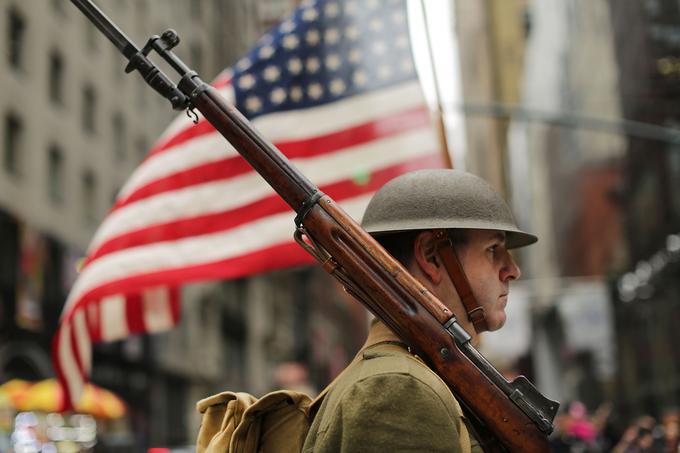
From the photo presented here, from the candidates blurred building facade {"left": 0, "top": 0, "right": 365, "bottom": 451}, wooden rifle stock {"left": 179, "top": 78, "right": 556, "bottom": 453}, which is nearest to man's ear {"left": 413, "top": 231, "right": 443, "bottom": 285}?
wooden rifle stock {"left": 179, "top": 78, "right": 556, "bottom": 453}

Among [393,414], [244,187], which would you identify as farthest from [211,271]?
[393,414]

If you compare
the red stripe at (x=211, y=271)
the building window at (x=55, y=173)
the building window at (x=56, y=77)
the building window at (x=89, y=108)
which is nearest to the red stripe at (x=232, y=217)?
the red stripe at (x=211, y=271)

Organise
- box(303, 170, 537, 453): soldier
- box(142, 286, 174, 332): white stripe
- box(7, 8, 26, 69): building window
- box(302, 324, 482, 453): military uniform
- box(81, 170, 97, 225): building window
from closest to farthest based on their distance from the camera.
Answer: box(302, 324, 482, 453): military uniform < box(303, 170, 537, 453): soldier < box(142, 286, 174, 332): white stripe < box(7, 8, 26, 69): building window < box(81, 170, 97, 225): building window

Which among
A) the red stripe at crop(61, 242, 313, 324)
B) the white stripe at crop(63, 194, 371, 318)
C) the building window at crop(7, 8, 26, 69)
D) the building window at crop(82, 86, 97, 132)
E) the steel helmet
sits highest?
the building window at crop(7, 8, 26, 69)

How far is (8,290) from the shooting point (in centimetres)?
2338

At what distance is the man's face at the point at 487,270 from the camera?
2727mm

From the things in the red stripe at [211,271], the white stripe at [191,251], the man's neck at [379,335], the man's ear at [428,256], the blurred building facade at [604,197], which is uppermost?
the man's ear at [428,256]

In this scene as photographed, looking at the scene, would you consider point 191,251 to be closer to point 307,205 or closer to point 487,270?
point 307,205

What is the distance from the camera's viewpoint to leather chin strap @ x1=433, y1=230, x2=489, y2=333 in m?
2.69

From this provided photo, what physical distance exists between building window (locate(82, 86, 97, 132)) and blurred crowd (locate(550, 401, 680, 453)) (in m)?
20.3

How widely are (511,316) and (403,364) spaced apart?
34.9 meters

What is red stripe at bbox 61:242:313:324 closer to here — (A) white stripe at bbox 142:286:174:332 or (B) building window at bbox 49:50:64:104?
(A) white stripe at bbox 142:286:174:332

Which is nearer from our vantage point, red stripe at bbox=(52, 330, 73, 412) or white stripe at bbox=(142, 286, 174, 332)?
red stripe at bbox=(52, 330, 73, 412)

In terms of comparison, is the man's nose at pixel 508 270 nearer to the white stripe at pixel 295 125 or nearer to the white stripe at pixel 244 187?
the white stripe at pixel 244 187
